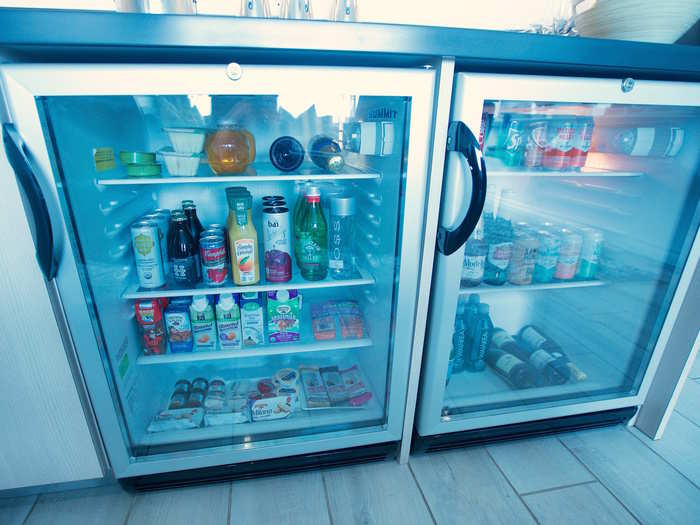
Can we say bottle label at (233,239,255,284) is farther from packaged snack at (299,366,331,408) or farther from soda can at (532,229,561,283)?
soda can at (532,229,561,283)

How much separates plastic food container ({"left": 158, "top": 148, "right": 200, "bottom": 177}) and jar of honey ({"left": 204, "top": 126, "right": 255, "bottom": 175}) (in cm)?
6

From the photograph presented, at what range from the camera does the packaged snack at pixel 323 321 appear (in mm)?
1210

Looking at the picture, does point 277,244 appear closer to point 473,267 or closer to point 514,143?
point 473,267

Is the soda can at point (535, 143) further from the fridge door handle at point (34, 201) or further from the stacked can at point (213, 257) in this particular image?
the fridge door handle at point (34, 201)

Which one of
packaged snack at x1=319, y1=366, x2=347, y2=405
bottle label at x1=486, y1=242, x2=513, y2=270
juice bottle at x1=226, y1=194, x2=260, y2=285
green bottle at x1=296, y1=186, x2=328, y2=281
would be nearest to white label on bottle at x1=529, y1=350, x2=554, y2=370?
bottle label at x1=486, y1=242, x2=513, y2=270

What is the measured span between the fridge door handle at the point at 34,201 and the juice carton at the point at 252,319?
1.59ft

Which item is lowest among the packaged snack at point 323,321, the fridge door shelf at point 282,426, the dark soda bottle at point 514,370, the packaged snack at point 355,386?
the fridge door shelf at point 282,426

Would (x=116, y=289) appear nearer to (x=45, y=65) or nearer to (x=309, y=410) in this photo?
(x=45, y=65)

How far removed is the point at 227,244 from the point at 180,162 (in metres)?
0.27

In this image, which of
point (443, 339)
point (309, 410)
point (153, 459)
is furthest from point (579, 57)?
point (153, 459)

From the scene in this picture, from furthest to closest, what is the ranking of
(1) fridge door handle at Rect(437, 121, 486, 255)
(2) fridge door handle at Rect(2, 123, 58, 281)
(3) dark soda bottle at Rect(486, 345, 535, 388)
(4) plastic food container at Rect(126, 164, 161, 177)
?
(3) dark soda bottle at Rect(486, 345, 535, 388)
(4) plastic food container at Rect(126, 164, 161, 177)
(1) fridge door handle at Rect(437, 121, 486, 255)
(2) fridge door handle at Rect(2, 123, 58, 281)

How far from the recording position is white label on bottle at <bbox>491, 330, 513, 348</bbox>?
1467mm

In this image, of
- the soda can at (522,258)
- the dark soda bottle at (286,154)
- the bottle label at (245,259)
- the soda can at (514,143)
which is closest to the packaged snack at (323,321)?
the bottle label at (245,259)

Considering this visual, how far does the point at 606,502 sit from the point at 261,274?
1.19 metres
